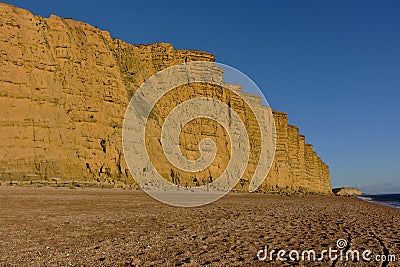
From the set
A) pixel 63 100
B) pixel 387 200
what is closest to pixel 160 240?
pixel 63 100

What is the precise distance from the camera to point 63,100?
2667cm

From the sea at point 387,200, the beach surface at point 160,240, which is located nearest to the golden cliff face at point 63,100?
the beach surface at point 160,240

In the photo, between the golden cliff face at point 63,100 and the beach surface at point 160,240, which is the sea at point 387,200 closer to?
the golden cliff face at point 63,100

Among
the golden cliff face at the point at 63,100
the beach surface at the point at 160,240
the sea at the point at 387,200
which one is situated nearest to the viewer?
the beach surface at the point at 160,240

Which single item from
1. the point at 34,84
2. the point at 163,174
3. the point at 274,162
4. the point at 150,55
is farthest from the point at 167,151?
the point at 274,162

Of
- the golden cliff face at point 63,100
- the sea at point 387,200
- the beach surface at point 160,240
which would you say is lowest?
the sea at point 387,200

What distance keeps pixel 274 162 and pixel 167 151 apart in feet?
84.1

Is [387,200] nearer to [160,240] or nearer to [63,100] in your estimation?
[63,100]

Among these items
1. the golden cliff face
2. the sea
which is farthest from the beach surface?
the sea

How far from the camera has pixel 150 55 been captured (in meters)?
39.0

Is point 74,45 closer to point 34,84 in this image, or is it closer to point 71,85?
point 71,85

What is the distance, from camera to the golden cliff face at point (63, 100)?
77.1 ft

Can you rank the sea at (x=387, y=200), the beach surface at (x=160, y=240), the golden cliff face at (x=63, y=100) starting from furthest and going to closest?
1. the sea at (x=387, y=200)
2. the golden cliff face at (x=63, y=100)
3. the beach surface at (x=160, y=240)

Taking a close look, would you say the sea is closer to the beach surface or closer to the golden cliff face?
the golden cliff face
